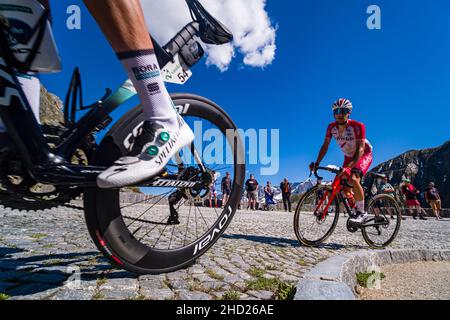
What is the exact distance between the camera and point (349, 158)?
5.14 m

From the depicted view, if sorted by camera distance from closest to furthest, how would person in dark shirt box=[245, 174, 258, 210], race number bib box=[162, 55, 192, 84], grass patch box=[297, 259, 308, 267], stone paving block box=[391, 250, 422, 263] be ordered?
race number bib box=[162, 55, 192, 84] → grass patch box=[297, 259, 308, 267] → stone paving block box=[391, 250, 422, 263] → person in dark shirt box=[245, 174, 258, 210]

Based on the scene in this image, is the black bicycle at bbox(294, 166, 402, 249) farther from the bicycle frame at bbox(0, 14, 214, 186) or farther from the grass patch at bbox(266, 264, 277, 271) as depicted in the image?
the bicycle frame at bbox(0, 14, 214, 186)

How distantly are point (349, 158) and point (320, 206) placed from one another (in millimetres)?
972

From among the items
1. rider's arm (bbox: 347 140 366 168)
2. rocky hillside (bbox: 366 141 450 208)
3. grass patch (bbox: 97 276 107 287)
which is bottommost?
grass patch (bbox: 97 276 107 287)

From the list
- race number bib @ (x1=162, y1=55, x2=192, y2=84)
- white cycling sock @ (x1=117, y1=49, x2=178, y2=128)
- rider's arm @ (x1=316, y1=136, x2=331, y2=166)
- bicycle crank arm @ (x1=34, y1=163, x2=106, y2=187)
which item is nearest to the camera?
bicycle crank arm @ (x1=34, y1=163, x2=106, y2=187)

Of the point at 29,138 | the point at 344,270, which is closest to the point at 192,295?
the point at 29,138

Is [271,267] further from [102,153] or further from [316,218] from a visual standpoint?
[316,218]

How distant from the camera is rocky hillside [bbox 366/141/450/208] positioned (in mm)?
113856

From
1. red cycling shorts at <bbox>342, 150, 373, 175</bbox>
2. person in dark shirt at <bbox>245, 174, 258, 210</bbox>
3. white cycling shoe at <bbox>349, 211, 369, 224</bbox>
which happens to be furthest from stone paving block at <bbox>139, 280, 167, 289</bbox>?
person in dark shirt at <bbox>245, 174, 258, 210</bbox>

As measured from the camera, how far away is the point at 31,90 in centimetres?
170

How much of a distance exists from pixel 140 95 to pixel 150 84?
8 centimetres

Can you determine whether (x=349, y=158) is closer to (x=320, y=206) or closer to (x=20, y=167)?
(x=320, y=206)

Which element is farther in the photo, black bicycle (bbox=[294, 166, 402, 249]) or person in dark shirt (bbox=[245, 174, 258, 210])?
person in dark shirt (bbox=[245, 174, 258, 210])
